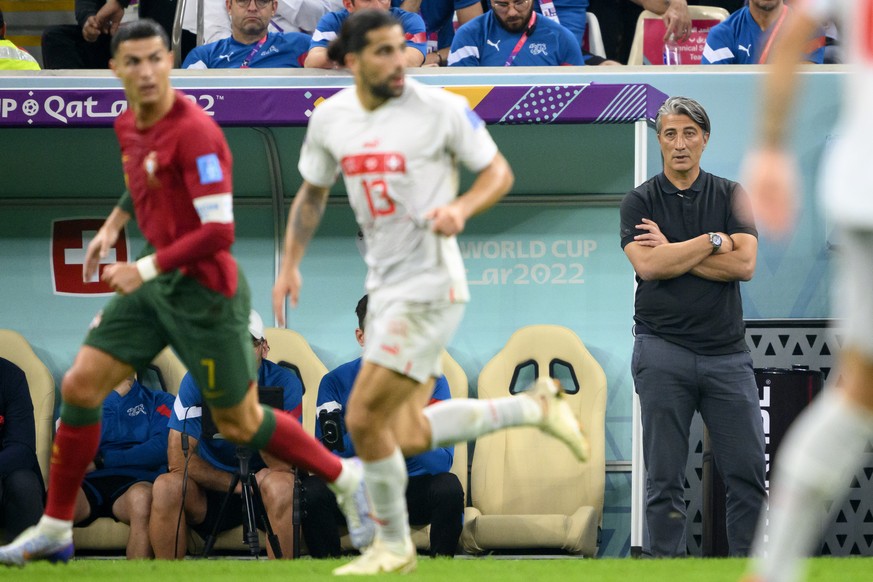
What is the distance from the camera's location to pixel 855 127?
9.26 ft

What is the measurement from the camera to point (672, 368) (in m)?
6.02

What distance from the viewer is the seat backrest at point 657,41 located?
339 inches

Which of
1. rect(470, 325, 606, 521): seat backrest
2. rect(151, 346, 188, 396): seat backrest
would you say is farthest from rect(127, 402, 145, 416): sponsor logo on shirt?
rect(470, 325, 606, 521): seat backrest

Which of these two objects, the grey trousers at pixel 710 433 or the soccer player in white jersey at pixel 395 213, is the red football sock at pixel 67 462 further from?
the grey trousers at pixel 710 433

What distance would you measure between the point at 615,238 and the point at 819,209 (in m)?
1.23

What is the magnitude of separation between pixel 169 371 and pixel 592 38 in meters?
3.88

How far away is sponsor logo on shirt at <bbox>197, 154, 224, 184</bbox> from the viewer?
14.7ft

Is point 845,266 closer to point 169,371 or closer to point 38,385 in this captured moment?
point 169,371

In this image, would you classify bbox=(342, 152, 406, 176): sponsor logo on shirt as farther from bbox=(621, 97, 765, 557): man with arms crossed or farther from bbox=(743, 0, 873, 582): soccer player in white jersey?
bbox=(621, 97, 765, 557): man with arms crossed

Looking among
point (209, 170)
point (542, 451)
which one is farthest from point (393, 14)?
point (209, 170)

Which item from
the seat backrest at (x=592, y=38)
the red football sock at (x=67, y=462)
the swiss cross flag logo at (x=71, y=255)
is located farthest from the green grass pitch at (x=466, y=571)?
the seat backrest at (x=592, y=38)

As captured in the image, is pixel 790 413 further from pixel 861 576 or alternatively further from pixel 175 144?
pixel 175 144

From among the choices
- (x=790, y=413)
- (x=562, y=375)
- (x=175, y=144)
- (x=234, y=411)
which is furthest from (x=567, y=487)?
(x=175, y=144)

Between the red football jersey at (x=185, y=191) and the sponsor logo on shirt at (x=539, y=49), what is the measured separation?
3.77 m
